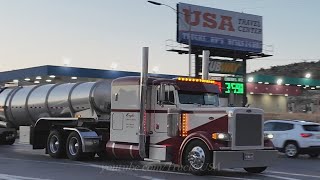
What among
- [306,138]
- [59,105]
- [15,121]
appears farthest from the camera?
[15,121]

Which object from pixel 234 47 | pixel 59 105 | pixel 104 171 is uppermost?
pixel 234 47

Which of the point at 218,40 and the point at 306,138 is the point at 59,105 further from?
the point at 218,40

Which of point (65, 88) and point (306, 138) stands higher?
point (65, 88)

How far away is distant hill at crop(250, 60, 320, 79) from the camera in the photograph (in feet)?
545

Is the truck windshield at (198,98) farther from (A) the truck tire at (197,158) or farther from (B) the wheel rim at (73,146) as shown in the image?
(B) the wheel rim at (73,146)

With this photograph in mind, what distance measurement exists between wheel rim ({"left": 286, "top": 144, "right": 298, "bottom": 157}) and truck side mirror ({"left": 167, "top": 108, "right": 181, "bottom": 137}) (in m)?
8.06

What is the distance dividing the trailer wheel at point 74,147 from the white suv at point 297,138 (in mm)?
8001

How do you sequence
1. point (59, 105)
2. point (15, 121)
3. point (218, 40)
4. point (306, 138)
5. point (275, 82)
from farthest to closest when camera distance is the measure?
point (275, 82), point (218, 40), point (15, 121), point (306, 138), point (59, 105)

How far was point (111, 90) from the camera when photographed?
676 inches

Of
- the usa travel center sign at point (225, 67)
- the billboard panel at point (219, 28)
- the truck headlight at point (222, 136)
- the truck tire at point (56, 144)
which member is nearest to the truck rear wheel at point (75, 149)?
the truck tire at point (56, 144)

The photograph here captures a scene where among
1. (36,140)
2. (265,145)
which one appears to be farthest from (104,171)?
(36,140)

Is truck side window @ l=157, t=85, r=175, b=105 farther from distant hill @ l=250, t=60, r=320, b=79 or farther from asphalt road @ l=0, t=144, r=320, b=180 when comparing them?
distant hill @ l=250, t=60, r=320, b=79

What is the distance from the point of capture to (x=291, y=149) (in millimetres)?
21375

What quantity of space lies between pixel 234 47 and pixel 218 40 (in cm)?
261
